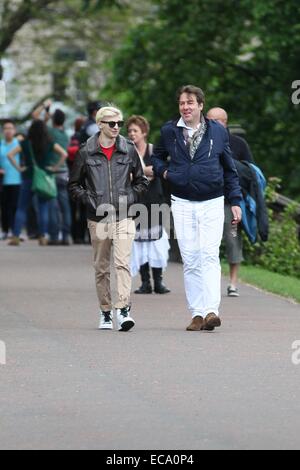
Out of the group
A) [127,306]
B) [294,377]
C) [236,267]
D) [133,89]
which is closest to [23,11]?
[133,89]

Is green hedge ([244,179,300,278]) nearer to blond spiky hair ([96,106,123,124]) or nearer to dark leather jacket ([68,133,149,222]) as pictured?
dark leather jacket ([68,133,149,222])

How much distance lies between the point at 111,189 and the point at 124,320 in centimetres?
101

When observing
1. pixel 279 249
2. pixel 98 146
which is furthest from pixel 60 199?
pixel 98 146

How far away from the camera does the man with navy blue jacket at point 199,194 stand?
1255 centimetres

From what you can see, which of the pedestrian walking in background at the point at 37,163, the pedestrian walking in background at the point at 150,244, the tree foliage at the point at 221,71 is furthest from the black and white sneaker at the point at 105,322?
the tree foliage at the point at 221,71

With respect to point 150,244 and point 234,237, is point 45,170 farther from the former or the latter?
point 234,237

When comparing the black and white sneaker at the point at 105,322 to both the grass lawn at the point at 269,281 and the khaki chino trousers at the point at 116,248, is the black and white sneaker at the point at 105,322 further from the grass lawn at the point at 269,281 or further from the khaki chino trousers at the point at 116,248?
the grass lawn at the point at 269,281

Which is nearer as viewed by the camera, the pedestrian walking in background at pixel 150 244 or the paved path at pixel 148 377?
the paved path at pixel 148 377

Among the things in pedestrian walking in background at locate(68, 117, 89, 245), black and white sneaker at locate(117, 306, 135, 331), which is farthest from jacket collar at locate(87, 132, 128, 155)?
pedestrian walking in background at locate(68, 117, 89, 245)

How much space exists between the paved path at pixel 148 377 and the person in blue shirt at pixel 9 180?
9.33 meters

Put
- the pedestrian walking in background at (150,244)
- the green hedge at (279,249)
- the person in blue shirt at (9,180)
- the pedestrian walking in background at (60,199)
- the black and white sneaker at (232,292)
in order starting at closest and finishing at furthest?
the black and white sneaker at (232,292), the pedestrian walking in background at (150,244), the green hedge at (279,249), the pedestrian walking in background at (60,199), the person in blue shirt at (9,180)

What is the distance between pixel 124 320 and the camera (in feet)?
41.3

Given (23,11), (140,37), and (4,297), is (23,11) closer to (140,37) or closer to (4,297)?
(140,37)

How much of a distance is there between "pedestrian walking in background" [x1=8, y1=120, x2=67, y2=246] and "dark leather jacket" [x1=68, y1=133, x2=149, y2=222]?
34.5 feet
